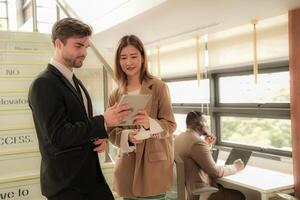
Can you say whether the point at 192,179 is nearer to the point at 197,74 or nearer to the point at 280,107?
the point at 280,107

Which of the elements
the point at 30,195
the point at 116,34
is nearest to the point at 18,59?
the point at 30,195

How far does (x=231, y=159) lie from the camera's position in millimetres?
3633

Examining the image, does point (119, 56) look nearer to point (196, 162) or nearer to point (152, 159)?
point (152, 159)

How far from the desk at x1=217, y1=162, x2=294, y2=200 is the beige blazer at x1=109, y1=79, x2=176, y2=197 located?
4.71 feet

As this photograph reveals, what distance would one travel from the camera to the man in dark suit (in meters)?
1.27

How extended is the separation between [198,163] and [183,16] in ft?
4.65

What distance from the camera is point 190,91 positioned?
16.6 ft

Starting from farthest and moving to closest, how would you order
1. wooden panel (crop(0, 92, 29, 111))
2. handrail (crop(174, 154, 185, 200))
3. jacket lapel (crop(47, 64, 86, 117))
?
wooden panel (crop(0, 92, 29, 111)) → handrail (crop(174, 154, 185, 200)) → jacket lapel (crop(47, 64, 86, 117))

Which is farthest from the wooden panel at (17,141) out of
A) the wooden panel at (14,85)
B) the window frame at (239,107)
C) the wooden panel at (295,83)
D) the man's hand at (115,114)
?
the window frame at (239,107)

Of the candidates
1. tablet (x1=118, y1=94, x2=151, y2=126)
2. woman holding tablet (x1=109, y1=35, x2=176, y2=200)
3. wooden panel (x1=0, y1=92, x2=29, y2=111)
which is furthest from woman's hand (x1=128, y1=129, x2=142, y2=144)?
wooden panel (x1=0, y1=92, x2=29, y2=111)

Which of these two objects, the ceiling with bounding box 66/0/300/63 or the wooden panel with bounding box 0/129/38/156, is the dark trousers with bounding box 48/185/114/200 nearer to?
the wooden panel with bounding box 0/129/38/156

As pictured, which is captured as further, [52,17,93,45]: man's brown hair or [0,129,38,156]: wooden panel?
[0,129,38,156]: wooden panel

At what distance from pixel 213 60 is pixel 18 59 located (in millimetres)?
2417

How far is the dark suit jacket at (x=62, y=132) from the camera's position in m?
1.26
